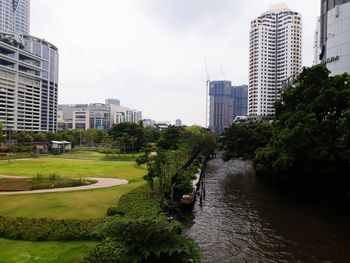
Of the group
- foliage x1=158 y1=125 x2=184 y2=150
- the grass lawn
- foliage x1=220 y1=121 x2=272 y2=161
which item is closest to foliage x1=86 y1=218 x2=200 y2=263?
the grass lawn

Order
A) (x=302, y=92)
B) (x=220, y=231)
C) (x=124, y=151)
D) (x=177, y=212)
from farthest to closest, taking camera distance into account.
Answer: (x=124, y=151)
(x=302, y=92)
(x=177, y=212)
(x=220, y=231)

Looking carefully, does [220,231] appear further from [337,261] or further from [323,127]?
[323,127]

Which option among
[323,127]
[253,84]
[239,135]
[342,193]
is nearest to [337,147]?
[323,127]

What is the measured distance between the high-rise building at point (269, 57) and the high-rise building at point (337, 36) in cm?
10802

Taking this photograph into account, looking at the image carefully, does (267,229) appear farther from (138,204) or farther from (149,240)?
(149,240)

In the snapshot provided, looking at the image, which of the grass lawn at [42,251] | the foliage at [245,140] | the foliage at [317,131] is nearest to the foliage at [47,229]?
the grass lawn at [42,251]

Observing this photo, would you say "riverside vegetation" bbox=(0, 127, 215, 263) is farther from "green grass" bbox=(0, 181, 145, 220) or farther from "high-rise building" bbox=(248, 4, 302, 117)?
"high-rise building" bbox=(248, 4, 302, 117)

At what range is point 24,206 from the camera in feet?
96.4

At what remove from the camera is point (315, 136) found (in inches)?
1505

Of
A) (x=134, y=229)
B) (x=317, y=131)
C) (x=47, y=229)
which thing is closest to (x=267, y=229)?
(x=317, y=131)

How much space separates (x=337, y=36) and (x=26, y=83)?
468 ft

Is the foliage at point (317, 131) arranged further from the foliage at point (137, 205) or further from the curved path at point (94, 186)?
the curved path at point (94, 186)

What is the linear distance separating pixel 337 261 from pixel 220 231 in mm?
9315

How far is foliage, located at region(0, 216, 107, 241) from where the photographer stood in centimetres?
2095
